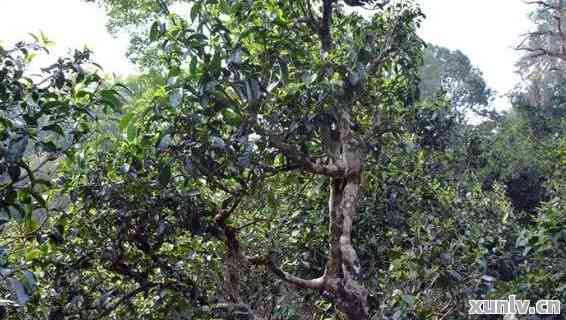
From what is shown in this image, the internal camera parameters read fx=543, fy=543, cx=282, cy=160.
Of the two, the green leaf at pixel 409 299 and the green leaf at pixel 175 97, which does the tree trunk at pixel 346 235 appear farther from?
the green leaf at pixel 175 97

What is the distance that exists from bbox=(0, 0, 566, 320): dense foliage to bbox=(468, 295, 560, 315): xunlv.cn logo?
127 millimetres

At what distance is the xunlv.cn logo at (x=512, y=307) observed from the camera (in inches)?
103

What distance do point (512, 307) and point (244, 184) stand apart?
146 cm

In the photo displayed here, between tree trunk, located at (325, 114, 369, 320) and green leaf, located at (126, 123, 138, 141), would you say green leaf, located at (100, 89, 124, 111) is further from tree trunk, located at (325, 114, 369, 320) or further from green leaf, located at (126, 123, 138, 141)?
tree trunk, located at (325, 114, 369, 320)

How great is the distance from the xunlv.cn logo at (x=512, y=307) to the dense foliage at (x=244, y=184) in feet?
0.42

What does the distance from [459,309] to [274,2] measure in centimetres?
185

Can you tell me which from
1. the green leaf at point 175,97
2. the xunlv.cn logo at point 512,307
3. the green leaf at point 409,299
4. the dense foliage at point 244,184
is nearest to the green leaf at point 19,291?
the dense foliage at point 244,184

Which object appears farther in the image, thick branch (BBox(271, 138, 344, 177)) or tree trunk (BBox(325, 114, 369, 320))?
tree trunk (BBox(325, 114, 369, 320))

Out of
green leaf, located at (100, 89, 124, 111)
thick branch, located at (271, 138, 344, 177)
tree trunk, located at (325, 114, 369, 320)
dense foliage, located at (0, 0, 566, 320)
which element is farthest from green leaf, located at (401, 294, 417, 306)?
green leaf, located at (100, 89, 124, 111)

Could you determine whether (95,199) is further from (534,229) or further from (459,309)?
(534,229)

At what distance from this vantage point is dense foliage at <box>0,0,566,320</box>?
2146 millimetres

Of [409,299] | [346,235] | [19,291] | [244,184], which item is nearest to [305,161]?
[244,184]

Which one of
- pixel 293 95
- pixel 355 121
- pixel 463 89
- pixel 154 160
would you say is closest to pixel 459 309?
pixel 355 121

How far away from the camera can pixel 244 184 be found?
2.66m
